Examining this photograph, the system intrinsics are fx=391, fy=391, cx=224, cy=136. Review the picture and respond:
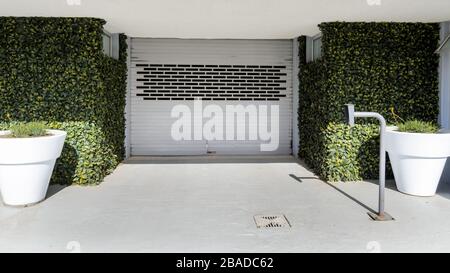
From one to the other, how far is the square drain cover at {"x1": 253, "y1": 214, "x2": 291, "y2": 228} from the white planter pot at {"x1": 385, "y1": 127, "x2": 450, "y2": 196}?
2.11 meters

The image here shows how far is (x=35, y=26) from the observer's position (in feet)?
20.0

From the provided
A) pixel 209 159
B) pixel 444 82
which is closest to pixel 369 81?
pixel 444 82

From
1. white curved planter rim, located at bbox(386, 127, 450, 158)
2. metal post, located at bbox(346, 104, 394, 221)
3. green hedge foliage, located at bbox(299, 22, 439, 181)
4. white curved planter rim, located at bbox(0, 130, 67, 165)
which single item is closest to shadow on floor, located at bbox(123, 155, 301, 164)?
green hedge foliage, located at bbox(299, 22, 439, 181)

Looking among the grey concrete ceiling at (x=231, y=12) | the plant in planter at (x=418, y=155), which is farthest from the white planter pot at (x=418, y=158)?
the grey concrete ceiling at (x=231, y=12)

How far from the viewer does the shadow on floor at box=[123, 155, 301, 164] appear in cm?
852

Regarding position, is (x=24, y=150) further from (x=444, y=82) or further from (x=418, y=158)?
(x=444, y=82)

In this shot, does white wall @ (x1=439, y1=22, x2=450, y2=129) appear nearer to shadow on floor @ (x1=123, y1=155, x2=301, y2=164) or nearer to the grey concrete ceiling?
the grey concrete ceiling

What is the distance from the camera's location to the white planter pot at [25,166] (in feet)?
15.6

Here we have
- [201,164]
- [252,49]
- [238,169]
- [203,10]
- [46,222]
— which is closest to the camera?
[46,222]

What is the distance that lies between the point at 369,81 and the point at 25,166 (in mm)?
5347

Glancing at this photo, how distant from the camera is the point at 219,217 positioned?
468 cm
